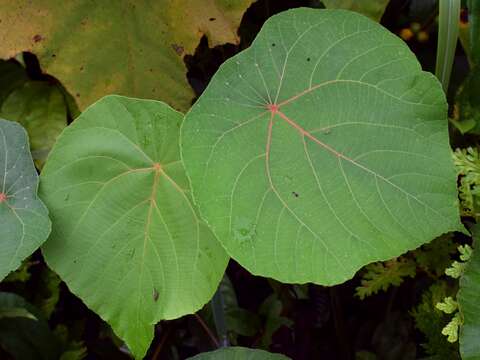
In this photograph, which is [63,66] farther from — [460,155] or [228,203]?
[460,155]

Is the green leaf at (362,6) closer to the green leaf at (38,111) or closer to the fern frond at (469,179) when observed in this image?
the fern frond at (469,179)

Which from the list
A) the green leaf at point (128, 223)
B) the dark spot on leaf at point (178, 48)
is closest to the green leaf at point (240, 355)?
the green leaf at point (128, 223)

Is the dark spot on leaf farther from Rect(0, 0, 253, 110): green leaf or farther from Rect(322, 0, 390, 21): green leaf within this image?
Rect(322, 0, 390, 21): green leaf

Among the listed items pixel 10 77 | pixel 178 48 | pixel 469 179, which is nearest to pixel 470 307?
pixel 469 179

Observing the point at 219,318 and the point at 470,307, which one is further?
the point at 219,318

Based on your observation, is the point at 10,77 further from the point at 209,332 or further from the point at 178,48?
the point at 209,332

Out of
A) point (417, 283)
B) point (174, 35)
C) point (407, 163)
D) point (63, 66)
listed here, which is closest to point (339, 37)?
point (407, 163)

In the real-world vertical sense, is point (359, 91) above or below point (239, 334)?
above
